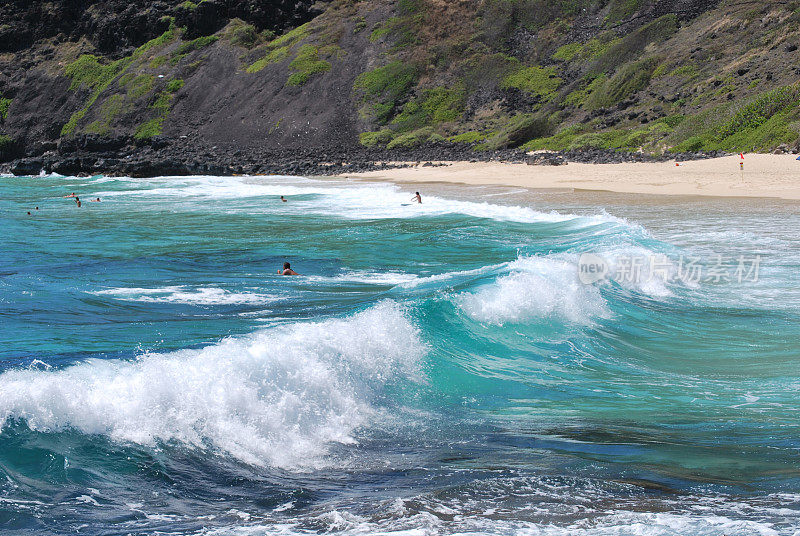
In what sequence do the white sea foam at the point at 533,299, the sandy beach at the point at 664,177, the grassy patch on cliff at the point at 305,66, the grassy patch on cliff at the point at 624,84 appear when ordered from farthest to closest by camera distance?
the grassy patch on cliff at the point at 305,66, the grassy patch on cliff at the point at 624,84, the sandy beach at the point at 664,177, the white sea foam at the point at 533,299

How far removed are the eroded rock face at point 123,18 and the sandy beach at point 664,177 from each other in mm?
43920

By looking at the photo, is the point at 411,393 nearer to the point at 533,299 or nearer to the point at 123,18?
the point at 533,299

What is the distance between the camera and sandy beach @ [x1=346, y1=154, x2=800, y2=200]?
2407 cm

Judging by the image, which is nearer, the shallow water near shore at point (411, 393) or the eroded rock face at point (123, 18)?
the shallow water near shore at point (411, 393)

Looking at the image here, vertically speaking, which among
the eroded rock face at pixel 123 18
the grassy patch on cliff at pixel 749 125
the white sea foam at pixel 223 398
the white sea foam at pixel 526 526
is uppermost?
the eroded rock face at pixel 123 18

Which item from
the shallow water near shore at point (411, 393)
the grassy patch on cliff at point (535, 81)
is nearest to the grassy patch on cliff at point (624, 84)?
the grassy patch on cliff at point (535, 81)

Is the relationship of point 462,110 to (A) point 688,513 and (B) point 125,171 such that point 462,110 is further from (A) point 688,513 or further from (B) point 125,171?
(A) point 688,513

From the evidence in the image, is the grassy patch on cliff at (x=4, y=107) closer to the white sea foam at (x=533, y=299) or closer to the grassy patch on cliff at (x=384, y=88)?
the grassy patch on cliff at (x=384, y=88)

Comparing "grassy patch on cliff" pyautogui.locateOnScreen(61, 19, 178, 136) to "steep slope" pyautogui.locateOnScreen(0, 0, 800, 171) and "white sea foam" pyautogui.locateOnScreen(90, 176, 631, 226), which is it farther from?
"white sea foam" pyautogui.locateOnScreen(90, 176, 631, 226)

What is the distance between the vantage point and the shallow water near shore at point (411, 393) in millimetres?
4727

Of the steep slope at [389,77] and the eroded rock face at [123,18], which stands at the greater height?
the eroded rock face at [123,18]

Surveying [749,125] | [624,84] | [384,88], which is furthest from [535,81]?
[749,125]

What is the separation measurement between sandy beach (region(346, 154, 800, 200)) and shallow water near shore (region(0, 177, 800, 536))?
8663 millimetres

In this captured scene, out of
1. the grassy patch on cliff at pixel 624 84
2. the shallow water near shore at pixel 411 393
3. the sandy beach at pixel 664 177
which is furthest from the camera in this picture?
the grassy patch on cliff at pixel 624 84
